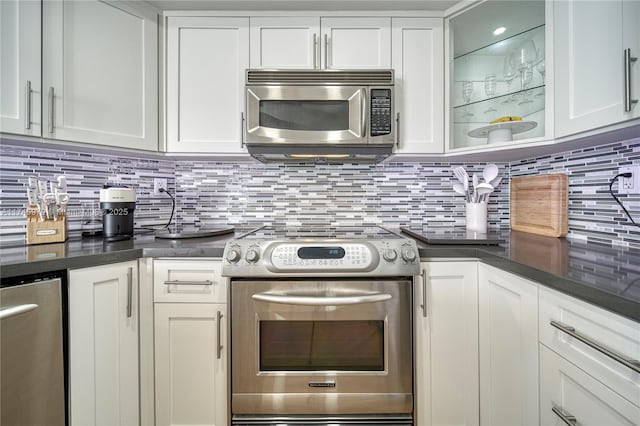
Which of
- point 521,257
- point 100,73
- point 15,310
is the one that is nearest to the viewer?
point 15,310

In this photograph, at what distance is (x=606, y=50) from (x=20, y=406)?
7.35 feet

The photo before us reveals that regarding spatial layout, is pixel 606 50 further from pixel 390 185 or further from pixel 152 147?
pixel 152 147

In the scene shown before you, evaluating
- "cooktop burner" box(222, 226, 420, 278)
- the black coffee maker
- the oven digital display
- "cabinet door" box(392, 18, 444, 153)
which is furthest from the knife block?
"cabinet door" box(392, 18, 444, 153)

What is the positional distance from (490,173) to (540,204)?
0.31 m

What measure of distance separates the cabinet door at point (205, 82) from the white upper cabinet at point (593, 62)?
1448 mm

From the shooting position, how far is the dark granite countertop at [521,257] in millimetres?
706

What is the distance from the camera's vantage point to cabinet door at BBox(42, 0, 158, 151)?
124 centimetres

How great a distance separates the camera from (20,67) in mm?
1150

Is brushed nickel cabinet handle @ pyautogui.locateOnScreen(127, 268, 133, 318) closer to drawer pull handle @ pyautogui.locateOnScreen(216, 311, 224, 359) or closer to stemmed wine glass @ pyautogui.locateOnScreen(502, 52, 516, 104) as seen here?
drawer pull handle @ pyautogui.locateOnScreen(216, 311, 224, 359)

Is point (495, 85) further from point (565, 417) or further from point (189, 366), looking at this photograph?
point (189, 366)

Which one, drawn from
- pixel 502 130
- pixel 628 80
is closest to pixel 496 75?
pixel 502 130

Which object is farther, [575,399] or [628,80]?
[628,80]

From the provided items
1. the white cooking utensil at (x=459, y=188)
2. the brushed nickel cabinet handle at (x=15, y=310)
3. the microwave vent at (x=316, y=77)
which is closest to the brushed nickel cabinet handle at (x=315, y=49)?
the microwave vent at (x=316, y=77)

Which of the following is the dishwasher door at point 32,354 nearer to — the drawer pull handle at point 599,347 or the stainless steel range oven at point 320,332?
the stainless steel range oven at point 320,332
